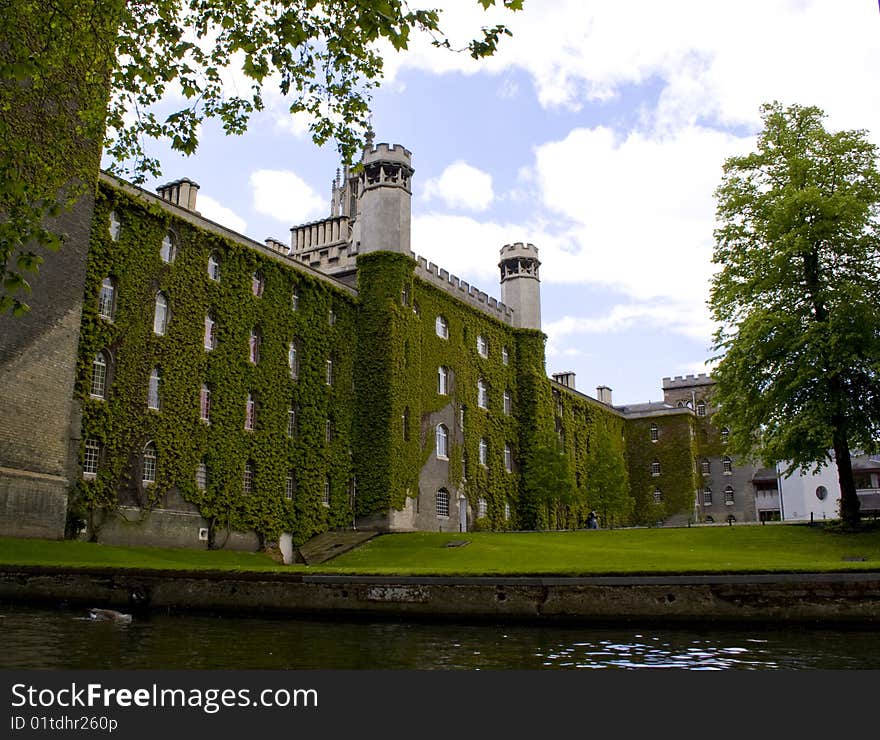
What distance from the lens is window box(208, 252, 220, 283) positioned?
35938mm

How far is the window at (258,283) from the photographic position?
38.2 m

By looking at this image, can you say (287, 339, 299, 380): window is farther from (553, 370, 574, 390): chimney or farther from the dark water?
(553, 370, 574, 390): chimney

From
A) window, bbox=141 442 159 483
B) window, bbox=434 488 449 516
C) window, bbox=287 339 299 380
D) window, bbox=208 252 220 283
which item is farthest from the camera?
window, bbox=434 488 449 516

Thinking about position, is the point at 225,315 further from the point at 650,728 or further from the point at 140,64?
the point at 650,728

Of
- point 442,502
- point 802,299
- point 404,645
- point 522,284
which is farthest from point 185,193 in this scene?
point 404,645

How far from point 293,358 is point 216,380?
5.42 m

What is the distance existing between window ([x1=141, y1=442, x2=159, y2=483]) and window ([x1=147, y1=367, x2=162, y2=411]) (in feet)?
4.98

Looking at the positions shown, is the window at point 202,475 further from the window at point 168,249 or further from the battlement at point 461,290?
the battlement at point 461,290

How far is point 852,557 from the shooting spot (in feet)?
93.2

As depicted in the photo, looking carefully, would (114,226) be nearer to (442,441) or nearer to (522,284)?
(442,441)

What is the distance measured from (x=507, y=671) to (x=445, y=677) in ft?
3.34

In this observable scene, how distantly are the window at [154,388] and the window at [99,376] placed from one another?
73.0 inches

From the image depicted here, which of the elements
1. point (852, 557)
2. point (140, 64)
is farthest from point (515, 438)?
point (140, 64)

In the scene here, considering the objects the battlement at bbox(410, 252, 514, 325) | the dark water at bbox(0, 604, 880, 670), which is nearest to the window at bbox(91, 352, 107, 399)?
the dark water at bbox(0, 604, 880, 670)
